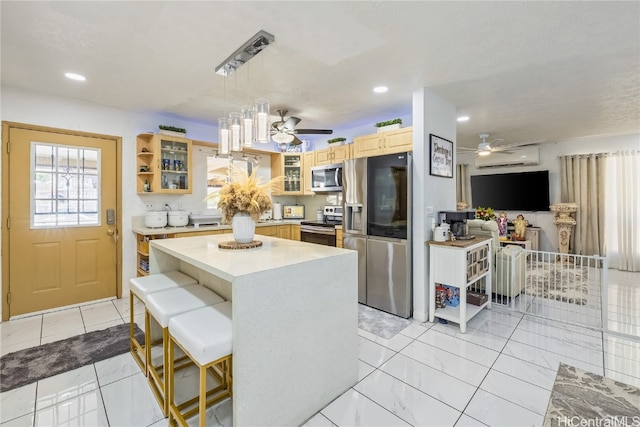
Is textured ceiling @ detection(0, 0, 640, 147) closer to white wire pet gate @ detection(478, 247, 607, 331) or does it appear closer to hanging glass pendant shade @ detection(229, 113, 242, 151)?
hanging glass pendant shade @ detection(229, 113, 242, 151)

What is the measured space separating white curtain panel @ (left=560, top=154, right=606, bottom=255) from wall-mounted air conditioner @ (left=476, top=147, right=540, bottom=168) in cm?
50

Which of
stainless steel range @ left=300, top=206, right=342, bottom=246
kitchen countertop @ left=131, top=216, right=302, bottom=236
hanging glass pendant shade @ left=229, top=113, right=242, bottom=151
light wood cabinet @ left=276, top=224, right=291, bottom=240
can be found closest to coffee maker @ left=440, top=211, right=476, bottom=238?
stainless steel range @ left=300, top=206, right=342, bottom=246

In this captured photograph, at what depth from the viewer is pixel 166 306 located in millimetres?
1813

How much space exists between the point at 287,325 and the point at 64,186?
366 centimetres

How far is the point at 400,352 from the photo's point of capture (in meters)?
2.52

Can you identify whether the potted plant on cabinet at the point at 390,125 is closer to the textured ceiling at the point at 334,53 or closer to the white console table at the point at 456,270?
the textured ceiling at the point at 334,53

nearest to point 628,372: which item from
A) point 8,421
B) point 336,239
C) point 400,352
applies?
point 400,352

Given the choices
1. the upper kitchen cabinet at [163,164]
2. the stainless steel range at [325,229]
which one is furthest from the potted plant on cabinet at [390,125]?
the upper kitchen cabinet at [163,164]

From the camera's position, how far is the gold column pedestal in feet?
18.8

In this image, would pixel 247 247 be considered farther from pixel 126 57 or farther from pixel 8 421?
pixel 126 57

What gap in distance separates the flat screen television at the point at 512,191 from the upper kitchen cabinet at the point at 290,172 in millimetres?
4638

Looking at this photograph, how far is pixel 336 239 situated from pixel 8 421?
3378 mm

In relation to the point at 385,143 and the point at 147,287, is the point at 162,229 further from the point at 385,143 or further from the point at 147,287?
the point at 385,143
